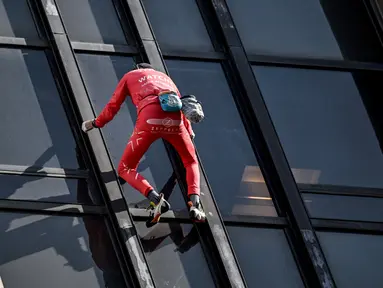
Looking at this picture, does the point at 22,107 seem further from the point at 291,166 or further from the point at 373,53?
the point at 373,53

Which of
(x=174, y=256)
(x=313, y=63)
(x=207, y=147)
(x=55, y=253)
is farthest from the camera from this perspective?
(x=313, y=63)

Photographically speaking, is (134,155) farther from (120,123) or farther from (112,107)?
(120,123)

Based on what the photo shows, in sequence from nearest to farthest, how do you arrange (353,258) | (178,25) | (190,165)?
(190,165) → (353,258) → (178,25)

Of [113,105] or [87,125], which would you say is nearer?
[113,105]

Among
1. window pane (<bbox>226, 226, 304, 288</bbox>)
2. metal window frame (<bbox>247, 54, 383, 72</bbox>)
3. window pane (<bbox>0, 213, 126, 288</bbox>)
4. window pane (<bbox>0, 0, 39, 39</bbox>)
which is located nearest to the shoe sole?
window pane (<bbox>226, 226, 304, 288</bbox>)

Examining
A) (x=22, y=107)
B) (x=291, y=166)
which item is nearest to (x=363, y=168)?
(x=291, y=166)

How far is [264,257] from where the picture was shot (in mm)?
13945

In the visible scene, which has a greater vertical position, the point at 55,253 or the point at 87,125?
the point at 87,125

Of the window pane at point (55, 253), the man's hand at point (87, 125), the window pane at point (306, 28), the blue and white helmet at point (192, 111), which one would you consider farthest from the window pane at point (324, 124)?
the window pane at point (55, 253)

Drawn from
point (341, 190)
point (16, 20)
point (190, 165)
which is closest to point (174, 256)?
point (190, 165)

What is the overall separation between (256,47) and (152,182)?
A: 2956 millimetres

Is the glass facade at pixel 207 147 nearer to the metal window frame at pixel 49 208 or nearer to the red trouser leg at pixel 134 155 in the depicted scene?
the metal window frame at pixel 49 208

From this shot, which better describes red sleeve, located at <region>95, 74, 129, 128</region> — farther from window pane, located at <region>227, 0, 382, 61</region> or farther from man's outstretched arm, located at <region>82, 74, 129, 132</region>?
window pane, located at <region>227, 0, 382, 61</region>

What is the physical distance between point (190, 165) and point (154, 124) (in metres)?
0.69
